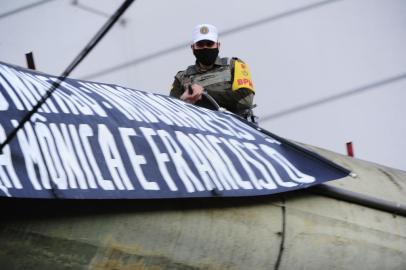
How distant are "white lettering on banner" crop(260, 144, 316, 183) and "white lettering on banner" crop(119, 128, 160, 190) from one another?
0.90 metres

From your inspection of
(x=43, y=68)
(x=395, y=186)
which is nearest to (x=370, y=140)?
(x=43, y=68)

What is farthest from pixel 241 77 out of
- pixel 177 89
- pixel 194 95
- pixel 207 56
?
pixel 194 95

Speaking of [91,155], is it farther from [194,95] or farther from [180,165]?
[194,95]

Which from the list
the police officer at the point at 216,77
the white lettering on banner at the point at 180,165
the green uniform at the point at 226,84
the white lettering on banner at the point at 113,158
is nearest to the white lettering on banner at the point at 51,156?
the white lettering on banner at the point at 113,158

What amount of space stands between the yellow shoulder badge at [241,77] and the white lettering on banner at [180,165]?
189 centimetres

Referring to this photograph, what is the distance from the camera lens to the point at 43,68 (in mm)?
9109

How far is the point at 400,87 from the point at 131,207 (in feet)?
22.1

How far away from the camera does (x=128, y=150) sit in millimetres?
4645

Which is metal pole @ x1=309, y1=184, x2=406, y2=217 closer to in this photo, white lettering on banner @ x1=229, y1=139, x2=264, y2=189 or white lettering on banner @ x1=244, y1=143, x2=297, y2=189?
white lettering on banner @ x1=244, y1=143, x2=297, y2=189

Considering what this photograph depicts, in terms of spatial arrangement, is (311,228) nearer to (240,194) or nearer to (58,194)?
(240,194)

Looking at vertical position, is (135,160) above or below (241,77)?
above

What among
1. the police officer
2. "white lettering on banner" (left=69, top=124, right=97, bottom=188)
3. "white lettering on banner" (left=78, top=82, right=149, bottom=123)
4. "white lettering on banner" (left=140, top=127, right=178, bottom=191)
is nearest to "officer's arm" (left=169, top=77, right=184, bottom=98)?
the police officer

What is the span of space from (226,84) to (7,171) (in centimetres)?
296

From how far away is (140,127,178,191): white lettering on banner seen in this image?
4.66 meters
